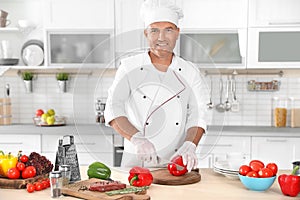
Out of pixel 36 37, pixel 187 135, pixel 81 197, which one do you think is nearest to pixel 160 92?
pixel 187 135

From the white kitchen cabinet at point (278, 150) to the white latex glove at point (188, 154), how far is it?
1781mm

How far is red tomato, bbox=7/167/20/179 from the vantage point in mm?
2092

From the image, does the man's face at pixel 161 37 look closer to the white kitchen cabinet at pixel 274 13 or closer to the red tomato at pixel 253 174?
the red tomato at pixel 253 174

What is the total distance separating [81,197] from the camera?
1.92 m

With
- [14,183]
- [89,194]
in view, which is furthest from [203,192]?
[14,183]

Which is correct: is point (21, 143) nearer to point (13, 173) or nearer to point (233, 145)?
point (233, 145)

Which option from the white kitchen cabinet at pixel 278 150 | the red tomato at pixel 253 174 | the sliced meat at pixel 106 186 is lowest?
the white kitchen cabinet at pixel 278 150

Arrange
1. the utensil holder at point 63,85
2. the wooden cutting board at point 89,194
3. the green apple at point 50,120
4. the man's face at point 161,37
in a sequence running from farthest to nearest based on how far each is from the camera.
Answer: the utensil holder at point 63,85
the green apple at point 50,120
the man's face at point 161,37
the wooden cutting board at point 89,194

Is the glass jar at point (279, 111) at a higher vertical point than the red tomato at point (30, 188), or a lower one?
higher

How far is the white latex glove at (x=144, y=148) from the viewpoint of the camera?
2123 mm

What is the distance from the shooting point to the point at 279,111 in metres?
4.18

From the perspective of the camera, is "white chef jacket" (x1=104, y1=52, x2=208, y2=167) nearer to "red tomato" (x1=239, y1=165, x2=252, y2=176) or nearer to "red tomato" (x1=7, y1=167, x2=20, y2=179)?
"red tomato" (x1=239, y1=165, x2=252, y2=176)

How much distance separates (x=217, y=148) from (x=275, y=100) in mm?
808

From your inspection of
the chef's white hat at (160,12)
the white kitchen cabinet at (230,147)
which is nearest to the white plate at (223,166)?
the chef's white hat at (160,12)
